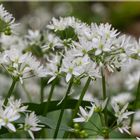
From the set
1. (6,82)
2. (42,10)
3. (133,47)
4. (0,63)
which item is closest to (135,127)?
(6,82)

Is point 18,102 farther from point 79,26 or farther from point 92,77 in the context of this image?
point 79,26

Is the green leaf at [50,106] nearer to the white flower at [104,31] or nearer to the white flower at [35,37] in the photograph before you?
the white flower at [104,31]

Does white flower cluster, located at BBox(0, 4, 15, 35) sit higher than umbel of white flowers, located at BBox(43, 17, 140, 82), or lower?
higher

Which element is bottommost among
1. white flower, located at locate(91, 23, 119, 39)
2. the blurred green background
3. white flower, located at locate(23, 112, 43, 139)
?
white flower, located at locate(23, 112, 43, 139)

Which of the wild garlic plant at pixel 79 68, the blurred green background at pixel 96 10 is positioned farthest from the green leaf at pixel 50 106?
the blurred green background at pixel 96 10

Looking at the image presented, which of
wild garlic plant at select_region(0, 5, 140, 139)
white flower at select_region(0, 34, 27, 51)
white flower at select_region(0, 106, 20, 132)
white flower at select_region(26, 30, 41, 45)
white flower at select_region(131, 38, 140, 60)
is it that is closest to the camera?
white flower at select_region(0, 106, 20, 132)

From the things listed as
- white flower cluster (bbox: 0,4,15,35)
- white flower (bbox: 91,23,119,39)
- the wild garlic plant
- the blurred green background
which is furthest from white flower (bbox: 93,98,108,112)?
the blurred green background

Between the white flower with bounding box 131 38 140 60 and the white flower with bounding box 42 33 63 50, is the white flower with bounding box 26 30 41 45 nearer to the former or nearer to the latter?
the white flower with bounding box 42 33 63 50

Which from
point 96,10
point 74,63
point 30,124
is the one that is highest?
point 96,10

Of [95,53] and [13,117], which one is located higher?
[95,53]

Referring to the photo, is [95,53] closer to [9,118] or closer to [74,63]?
[74,63]

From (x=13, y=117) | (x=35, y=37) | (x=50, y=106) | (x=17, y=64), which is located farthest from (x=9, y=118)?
(x=35, y=37)

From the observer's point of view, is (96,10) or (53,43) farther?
(96,10)
